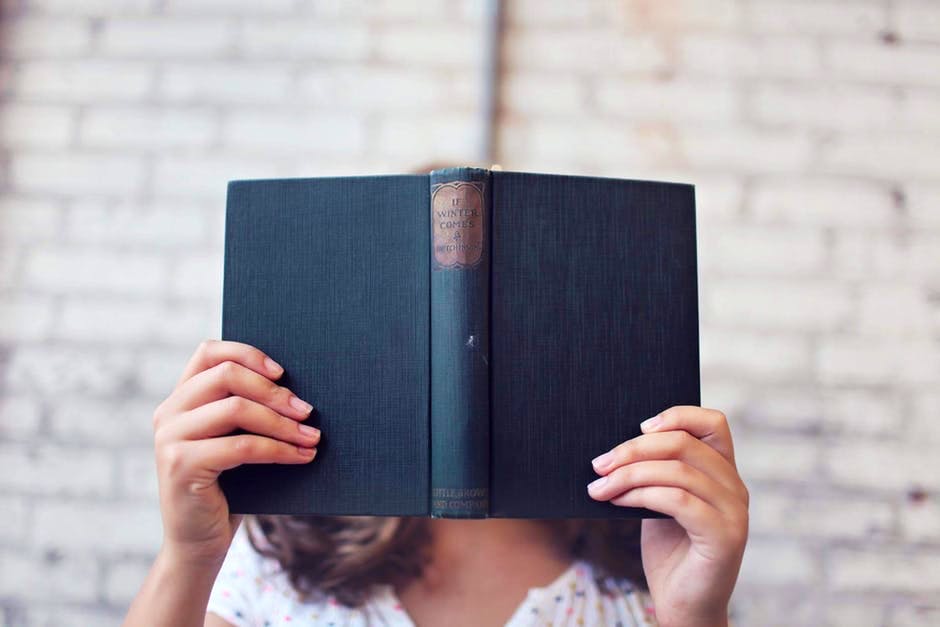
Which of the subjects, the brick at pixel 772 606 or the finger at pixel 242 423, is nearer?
the finger at pixel 242 423

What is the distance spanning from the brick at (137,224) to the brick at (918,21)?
50.1 inches

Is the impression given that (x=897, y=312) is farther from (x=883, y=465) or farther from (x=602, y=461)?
→ (x=602, y=461)

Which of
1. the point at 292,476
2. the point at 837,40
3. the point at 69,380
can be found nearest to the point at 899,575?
the point at 837,40

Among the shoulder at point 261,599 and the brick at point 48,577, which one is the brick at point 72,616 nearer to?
the brick at point 48,577

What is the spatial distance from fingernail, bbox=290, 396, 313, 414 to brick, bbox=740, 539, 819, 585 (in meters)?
0.83

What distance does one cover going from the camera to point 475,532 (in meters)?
1.14

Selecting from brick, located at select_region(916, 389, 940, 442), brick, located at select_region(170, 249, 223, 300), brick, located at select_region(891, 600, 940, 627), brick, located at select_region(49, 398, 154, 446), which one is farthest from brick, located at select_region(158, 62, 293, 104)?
brick, located at select_region(891, 600, 940, 627)

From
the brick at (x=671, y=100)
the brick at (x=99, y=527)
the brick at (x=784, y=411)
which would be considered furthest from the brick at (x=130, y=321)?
the brick at (x=784, y=411)

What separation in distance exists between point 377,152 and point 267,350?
0.64m

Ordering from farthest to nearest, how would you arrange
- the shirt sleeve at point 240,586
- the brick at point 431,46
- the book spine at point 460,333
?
the brick at point 431,46 < the shirt sleeve at point 240,586 < the book spine at point 460,333

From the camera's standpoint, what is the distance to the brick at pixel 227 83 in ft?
4.24

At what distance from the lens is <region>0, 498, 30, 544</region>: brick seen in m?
1.23

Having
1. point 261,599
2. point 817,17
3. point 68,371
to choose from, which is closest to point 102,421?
point 68,371

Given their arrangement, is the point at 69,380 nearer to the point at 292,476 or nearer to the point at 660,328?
the point at 292,476
